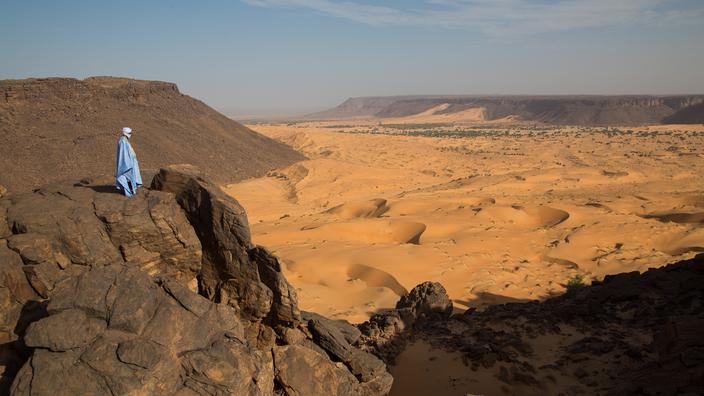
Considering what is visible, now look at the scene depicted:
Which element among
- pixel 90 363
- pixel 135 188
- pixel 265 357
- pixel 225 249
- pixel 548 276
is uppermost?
pixel 135 188

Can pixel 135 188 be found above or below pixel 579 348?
above

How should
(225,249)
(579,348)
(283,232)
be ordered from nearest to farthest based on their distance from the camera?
(225,249), (579,348), (283,232)

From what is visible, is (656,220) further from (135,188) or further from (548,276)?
(135,188)

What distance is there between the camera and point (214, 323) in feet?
12.7

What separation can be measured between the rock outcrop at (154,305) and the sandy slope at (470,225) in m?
4.01

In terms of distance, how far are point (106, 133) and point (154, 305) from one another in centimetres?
1964

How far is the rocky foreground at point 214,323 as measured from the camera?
3389mm

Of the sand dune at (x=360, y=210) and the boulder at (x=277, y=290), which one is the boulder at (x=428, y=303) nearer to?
the boulder at (x=277, y=290)

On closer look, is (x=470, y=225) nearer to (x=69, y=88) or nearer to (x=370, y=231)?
(x=370, y=231)

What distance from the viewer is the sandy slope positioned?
34.4 feet

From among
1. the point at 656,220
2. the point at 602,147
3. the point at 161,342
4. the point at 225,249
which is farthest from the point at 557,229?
the point at 602,147

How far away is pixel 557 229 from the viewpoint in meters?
13.5

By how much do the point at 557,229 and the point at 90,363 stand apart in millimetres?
12837

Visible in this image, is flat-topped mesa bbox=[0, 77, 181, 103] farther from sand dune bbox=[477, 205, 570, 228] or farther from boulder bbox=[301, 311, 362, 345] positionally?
boulder bbox=[301, 311, 362, 345]
